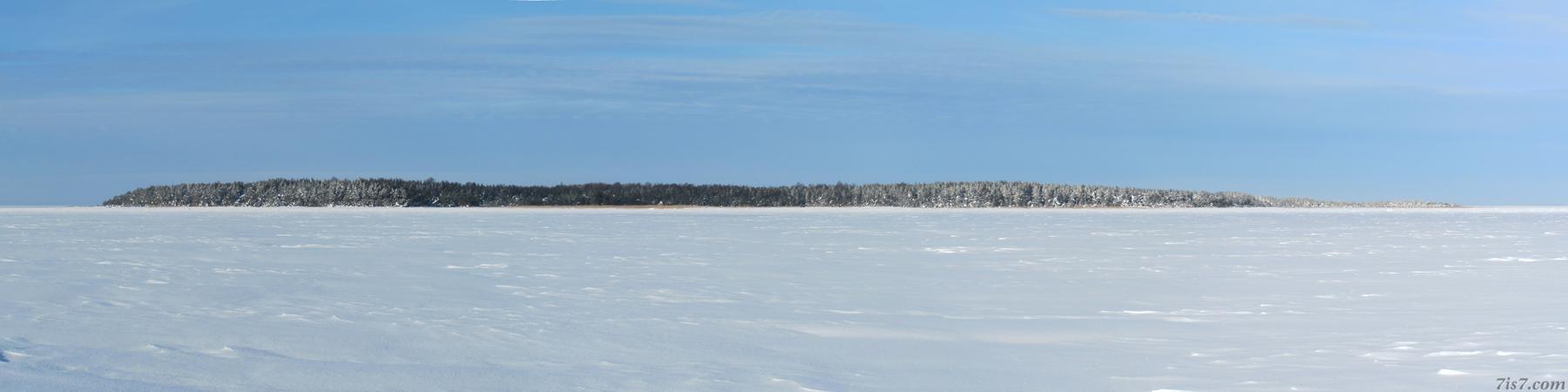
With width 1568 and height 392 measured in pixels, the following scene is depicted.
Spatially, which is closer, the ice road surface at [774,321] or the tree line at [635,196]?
the ice road surface at [774,321]

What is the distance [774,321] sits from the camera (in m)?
8.26

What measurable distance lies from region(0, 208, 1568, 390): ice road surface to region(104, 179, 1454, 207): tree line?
7720 cm

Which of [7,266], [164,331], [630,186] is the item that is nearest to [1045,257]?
[164,331]

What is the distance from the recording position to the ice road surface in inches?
232

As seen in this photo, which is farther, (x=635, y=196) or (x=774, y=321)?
(x=635, y=196)

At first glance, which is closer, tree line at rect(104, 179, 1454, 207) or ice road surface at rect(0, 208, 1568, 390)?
ice road surface at rect(0, 208, 1568, 390)

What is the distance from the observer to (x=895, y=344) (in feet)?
23.2

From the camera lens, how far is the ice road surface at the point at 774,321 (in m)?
5.90

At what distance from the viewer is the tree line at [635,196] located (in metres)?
90.6

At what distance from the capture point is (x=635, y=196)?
93000 millimetres

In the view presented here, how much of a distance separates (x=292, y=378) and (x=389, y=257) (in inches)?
389

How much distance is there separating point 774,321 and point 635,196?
85.6 m

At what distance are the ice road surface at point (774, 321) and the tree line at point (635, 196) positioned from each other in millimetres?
77198

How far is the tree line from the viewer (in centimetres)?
9062
